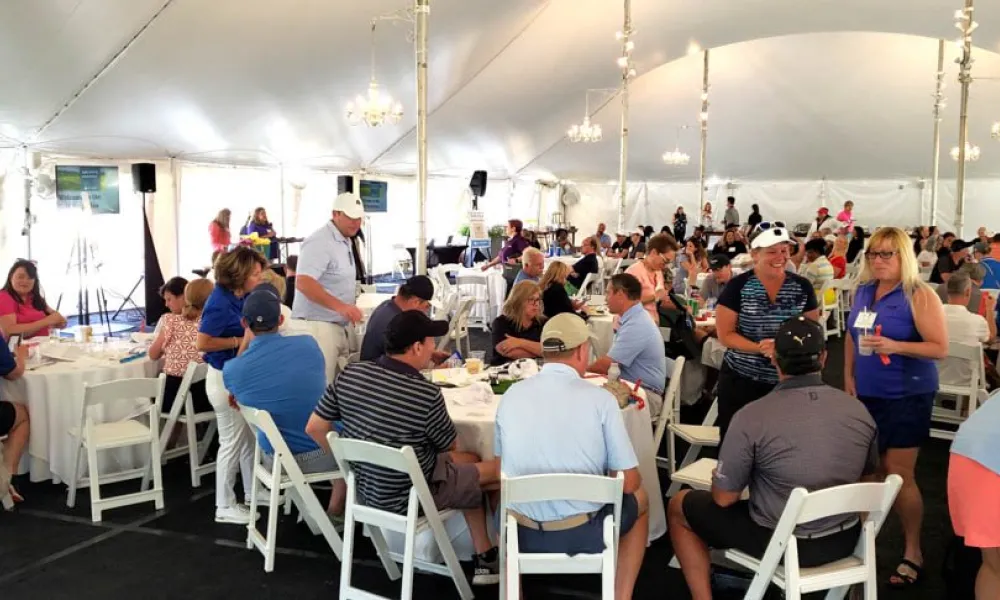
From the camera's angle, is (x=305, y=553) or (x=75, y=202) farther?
(x=75, y=202)

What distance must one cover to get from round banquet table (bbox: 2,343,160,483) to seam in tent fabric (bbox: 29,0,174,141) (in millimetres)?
5334

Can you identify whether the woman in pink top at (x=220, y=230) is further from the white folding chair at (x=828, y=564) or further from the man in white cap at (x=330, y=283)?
the white folding chair at (x=828, y=564)

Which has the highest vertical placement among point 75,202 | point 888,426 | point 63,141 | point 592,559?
point 63,141

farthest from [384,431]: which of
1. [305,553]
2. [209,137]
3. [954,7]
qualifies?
[954,7]

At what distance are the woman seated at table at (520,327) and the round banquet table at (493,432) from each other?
35.1 inches

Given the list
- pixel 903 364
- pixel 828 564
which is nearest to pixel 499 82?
pixel 903 364

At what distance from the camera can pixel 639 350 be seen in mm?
4168

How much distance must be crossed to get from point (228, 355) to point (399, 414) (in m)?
1.92

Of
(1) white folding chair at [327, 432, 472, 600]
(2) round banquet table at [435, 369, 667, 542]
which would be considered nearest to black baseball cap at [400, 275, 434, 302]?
(2) round banquet table at [435, 369, 667, 542]

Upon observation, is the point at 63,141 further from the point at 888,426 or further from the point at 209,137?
the point at 888,426

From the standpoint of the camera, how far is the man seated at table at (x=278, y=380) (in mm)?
3525

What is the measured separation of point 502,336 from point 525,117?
40.9ft

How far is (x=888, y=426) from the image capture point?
3.28m

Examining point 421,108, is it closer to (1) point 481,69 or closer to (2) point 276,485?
(2) point 276,485
